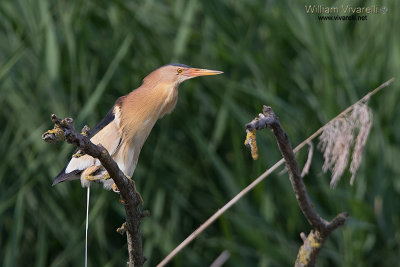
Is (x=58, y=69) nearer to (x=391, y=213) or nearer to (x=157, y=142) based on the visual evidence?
(x=157, y=142)

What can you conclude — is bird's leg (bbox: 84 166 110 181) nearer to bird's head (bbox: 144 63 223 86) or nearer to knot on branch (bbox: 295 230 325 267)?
bird's head (bbox: 144 63 223 86)

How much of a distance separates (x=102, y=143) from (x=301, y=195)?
0.81 m

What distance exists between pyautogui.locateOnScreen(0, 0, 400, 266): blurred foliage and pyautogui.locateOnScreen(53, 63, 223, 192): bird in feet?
2.50

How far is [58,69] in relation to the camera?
2705 millimetres

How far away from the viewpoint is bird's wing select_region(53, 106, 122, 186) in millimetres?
1706

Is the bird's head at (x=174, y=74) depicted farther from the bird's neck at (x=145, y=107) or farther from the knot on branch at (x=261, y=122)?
the knot on branch at (x=261, y=122)

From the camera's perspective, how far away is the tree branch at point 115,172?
3.42 ft

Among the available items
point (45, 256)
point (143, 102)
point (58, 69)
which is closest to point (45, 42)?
point (58, 69)

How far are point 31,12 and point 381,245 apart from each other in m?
1.69

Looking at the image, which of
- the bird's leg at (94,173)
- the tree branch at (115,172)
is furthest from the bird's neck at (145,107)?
the tree branch at (115,172)

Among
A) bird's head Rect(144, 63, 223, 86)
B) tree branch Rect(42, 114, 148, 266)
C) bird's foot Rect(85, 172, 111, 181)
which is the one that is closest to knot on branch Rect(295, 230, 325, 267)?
tree branch Rect(42, 114, 148, 266)

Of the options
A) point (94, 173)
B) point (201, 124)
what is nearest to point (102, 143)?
point (94, 173)

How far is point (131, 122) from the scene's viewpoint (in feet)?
5.61

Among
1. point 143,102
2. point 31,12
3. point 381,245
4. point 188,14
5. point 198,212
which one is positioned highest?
point 31,12
